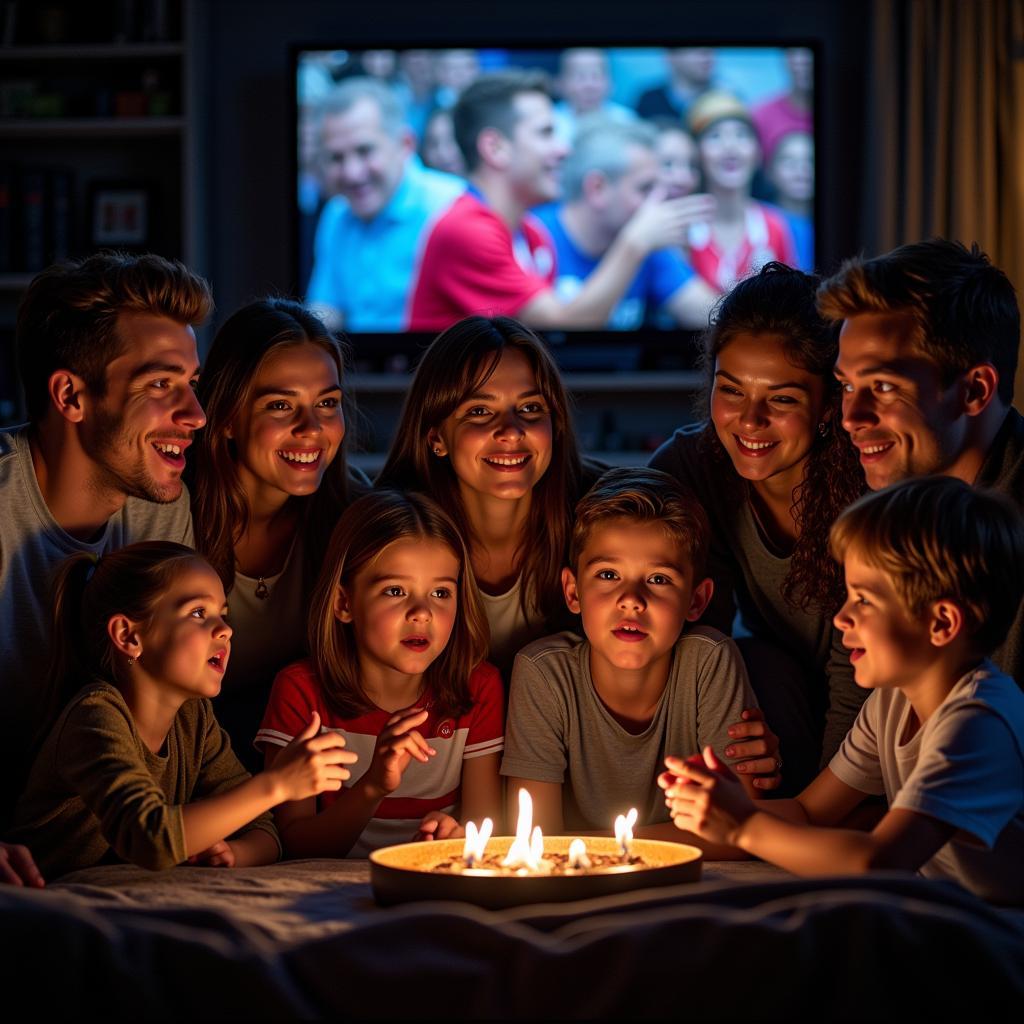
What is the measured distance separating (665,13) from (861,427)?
3673 mm

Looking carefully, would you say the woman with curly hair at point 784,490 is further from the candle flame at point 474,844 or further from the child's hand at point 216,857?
the child's hand at point 216,857

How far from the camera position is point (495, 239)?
17.0ft

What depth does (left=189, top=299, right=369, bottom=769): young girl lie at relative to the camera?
270 centimetres

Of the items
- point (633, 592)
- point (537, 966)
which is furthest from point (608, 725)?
point (537, 966)

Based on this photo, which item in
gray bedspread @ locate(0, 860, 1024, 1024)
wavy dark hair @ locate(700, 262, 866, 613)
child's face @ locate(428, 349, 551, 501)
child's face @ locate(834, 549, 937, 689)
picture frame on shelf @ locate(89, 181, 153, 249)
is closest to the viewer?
gray bedspread @ locate(0, 860, 1024, 1024)

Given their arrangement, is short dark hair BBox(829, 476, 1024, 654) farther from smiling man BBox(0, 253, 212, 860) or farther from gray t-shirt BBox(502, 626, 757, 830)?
smiling man BBox(0, 253, 212, 860)

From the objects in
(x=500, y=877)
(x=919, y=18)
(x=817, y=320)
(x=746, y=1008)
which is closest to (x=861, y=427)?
(x=817, y=320)

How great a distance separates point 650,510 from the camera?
2.41 metres

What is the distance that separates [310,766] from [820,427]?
1255mm

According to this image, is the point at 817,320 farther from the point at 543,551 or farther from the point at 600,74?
the point at 600,74

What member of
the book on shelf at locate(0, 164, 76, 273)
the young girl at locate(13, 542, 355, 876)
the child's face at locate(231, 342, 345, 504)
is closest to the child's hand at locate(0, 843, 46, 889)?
the young girl at locate(13, 542, 355, 876)

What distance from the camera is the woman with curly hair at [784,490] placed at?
2.53 m

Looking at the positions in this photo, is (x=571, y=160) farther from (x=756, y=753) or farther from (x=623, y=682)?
(x=756, y=753)

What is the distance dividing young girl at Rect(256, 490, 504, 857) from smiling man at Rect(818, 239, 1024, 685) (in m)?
0.78
